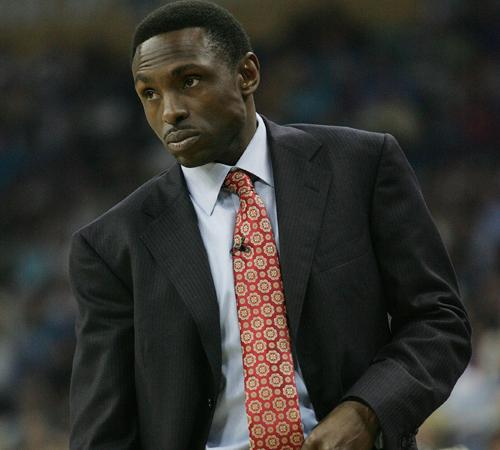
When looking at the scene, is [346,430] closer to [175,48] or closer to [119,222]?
[119,222]

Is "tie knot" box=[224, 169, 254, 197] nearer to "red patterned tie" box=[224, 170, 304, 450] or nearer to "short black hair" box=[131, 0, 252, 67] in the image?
"red patterned tie" box=[224, 170, 304, 450]

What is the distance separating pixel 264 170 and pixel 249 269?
0.23m

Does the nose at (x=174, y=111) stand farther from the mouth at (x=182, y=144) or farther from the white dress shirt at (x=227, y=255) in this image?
the white dress shirt at (x=227, y=255)

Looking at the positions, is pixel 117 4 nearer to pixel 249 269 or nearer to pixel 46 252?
pixel 46 252

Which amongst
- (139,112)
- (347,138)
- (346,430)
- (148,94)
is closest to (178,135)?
(148,94)

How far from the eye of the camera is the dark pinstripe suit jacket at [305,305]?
2.12 metres

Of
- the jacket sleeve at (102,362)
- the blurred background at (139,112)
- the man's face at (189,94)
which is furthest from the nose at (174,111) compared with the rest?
the blurred background at (139,112)

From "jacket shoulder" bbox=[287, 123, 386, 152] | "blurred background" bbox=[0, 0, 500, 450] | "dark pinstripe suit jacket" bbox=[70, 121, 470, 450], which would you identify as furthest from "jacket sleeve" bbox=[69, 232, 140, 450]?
"blurred background" bbox=[0, 0, 500, 450]

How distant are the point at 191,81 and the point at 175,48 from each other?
67mm

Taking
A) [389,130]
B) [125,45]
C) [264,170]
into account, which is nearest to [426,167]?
[389,130]

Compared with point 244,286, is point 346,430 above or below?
below

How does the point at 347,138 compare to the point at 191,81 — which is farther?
the point at 347,138

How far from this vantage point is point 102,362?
7.32 feet

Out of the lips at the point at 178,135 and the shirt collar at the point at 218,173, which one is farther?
the shirt collar at the point at 218,173
